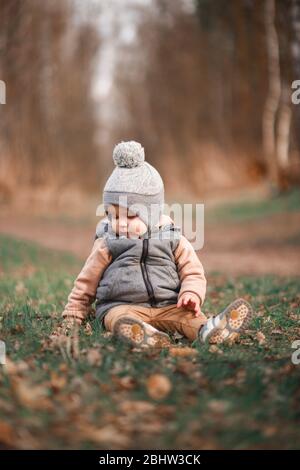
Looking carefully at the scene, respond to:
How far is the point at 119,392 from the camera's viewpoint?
2.49 m

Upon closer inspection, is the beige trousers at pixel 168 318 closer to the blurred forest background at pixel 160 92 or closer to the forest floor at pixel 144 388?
the forest floor at pixel 144 388

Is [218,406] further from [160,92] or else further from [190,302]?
[160,92]

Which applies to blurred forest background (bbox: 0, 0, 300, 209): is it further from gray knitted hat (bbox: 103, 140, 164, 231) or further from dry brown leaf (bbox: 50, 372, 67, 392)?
dry brown leaf (bbox: 50, 372, 67, 392)

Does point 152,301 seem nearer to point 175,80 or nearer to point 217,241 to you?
point 217,241

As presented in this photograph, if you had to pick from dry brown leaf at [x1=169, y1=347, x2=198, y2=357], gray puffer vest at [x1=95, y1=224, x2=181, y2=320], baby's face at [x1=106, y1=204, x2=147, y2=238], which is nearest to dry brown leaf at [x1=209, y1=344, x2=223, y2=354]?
dry brown leaf at [x1=169, y1=347, x2=198, y2=357]

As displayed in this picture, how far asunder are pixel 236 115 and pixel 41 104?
32.8ft

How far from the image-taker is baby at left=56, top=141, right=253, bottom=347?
3508 millimetres

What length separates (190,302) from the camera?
136 inches

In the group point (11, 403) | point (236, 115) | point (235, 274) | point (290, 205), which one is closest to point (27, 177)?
point (290, 205)

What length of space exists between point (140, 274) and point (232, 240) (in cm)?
930

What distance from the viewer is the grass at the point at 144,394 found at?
84.0 inches

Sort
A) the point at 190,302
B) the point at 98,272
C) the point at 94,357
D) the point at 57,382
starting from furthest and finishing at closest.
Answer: the point at 98,272 → the point at 190,302 → the point at 94,357 → the point at 57,382

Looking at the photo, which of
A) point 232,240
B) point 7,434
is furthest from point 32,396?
point 232,240

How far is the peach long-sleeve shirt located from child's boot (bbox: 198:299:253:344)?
0.91 ft
